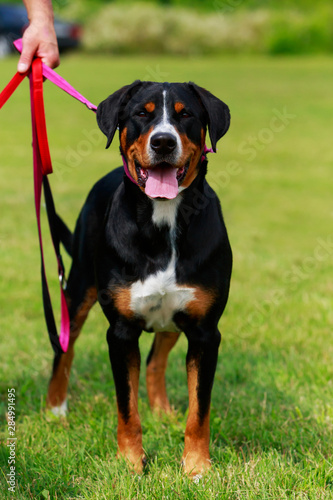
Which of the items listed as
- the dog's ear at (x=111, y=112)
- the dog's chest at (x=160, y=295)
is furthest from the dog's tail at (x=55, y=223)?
the dog's chest at (x=160, y=295)

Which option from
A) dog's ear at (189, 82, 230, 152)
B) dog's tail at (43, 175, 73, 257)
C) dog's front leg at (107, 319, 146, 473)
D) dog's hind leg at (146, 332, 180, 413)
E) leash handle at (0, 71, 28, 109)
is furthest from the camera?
dog's hind leg at (146, 332, 180, 413)

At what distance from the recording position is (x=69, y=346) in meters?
3.92

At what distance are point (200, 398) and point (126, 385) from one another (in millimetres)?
364

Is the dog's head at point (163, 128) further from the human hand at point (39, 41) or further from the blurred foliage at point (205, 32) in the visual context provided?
the blurred foliage at point (205, 32)

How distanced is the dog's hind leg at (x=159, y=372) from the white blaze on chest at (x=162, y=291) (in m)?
0.81

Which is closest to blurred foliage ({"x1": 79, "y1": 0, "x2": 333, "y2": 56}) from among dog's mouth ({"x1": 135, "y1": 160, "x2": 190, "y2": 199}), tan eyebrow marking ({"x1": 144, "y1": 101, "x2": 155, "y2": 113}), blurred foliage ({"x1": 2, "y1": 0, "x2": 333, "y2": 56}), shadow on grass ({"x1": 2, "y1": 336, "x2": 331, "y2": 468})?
blurred foliage ({"x1": 2, "y1": 0, "x2": 333, "y2": 56})

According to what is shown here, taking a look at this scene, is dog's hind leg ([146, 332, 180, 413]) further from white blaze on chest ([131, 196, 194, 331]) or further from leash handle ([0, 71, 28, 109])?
leash handle ([0, 71, 28, 109])

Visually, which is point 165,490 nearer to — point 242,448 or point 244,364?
point 242,448

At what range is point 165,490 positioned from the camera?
9.34 ft

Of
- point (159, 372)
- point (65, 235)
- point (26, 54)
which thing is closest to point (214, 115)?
point (26, 54)

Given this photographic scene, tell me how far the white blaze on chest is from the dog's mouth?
195 mm

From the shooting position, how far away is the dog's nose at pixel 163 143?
9.30 feet

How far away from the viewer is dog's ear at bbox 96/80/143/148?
3.08m

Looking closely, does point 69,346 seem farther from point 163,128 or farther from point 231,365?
point 163,128
